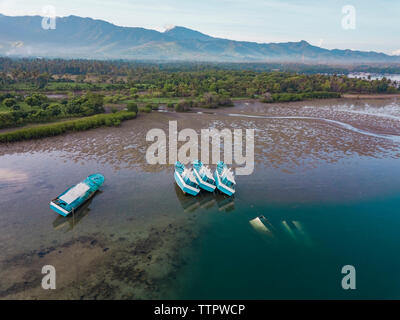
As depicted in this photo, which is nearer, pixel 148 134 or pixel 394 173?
pixel 394 173

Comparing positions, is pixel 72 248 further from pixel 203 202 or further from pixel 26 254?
pixel 203 202

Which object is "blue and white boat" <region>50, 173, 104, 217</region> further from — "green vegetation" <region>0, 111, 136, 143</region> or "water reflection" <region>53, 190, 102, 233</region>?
"green vegetation" <region>0, 111, 136, 143</region>

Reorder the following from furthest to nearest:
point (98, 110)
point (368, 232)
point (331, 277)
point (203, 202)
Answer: point (98, 110) → point (203, 202) → point (368, 232) → point (331, 277)

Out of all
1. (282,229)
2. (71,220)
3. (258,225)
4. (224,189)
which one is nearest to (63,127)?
(71,220)

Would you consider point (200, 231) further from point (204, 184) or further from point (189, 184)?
point (204, 184)

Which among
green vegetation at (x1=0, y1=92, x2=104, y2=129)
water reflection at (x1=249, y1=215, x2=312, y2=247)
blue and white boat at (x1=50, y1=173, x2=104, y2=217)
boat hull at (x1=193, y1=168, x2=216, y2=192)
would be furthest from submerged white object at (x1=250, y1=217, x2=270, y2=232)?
green vegetation at (x1=0, y1=92, x2=104, y2=129)

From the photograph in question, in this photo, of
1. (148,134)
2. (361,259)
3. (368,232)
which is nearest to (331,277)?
(361,259)
